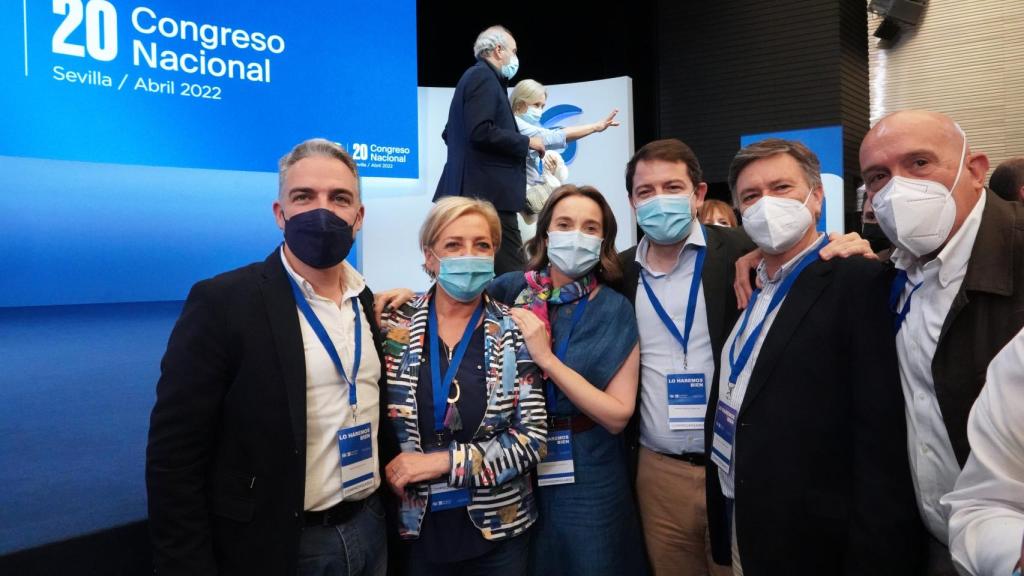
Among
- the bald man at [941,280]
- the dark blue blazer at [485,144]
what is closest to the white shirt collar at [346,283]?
the bald man at [941,280]

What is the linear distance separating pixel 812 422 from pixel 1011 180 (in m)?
2.61

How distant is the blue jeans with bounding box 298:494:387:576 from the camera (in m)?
1.41

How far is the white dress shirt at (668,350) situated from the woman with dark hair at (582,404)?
0.09 meters

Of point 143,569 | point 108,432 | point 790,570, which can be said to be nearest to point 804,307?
point 790,570

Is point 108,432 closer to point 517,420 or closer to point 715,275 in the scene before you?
point 517,420

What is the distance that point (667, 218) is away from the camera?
1950mm

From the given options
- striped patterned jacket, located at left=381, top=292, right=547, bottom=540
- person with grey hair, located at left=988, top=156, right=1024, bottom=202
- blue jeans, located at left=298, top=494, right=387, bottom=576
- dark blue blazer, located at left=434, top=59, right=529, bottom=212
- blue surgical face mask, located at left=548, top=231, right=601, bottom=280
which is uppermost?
dark blue blazer, located at left=434, top=59, right=529, bottom=212

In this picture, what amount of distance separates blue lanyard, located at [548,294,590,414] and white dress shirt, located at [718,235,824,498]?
16.8 inches

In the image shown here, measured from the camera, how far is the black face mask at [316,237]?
1.47m

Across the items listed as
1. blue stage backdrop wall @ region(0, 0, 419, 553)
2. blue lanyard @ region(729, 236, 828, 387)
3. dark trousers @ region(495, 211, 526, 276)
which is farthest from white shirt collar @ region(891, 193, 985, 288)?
blue stage backdrop wall @ region(0, 0, 419, 553)

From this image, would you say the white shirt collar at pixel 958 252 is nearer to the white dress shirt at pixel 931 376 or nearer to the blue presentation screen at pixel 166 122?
the white dress shirt at pixel 931 376

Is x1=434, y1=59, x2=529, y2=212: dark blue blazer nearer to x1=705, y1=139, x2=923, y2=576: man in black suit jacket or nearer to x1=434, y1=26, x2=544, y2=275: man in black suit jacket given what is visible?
x1=434, y1=26, x2=544, y2=275: man in black suit jacket

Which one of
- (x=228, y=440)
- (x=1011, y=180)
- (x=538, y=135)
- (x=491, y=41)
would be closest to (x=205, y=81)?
(x=491, y=41)

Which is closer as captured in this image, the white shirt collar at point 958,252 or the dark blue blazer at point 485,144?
the white shirt collar at point 958,252
